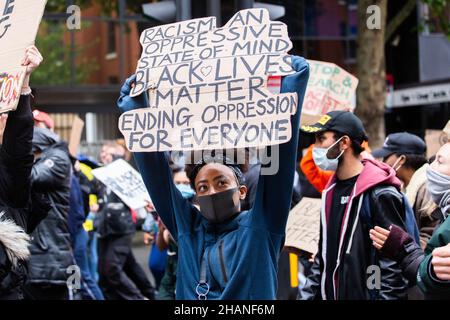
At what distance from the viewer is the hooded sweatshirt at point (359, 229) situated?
4.91 m

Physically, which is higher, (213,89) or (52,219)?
(213,89)

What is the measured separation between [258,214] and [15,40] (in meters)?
1.35

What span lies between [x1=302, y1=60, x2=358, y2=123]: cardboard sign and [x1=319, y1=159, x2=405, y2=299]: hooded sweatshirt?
2120 millimetres

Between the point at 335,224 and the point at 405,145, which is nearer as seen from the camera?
the point at 335,224

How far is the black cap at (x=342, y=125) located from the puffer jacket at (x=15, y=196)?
192cm

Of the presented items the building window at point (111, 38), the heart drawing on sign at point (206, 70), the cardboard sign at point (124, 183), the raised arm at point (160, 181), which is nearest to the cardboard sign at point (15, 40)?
the raised arm at point (160, 181)

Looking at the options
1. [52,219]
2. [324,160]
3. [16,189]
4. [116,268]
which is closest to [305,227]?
[324,160]

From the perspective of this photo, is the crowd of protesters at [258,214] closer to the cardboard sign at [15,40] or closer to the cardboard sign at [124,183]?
the cardboard sign at [15,40]

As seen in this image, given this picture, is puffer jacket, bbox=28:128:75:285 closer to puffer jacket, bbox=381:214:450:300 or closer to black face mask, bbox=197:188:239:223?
black face mask, bbox=197:188:239:223

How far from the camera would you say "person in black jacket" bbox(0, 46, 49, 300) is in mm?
3838

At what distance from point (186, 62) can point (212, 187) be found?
541 mm

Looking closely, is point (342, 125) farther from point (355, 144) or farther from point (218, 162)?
point (218, 162)

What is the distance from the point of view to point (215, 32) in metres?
3.89

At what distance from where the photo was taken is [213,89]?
3.78 meters
